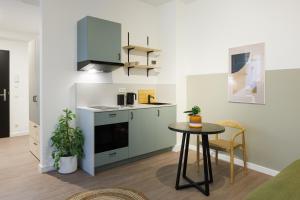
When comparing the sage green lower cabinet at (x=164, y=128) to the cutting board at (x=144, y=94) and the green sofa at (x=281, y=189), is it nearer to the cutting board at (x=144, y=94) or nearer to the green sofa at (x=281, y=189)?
the cutting board at (x=144, y=94)

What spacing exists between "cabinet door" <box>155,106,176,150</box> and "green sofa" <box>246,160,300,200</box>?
2.27 m

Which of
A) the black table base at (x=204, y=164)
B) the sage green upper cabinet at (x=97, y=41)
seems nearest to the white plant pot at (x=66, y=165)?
the sage green upper cabinet at (x=97, y=41)

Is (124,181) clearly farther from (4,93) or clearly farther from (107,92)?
(4,93)

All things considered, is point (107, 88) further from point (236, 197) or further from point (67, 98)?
point (236, 197)

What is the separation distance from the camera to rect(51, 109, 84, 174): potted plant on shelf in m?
2.88

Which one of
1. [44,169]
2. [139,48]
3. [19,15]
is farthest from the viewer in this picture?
[19,15]

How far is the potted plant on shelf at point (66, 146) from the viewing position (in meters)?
2.88

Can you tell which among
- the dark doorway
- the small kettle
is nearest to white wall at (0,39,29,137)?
the dark doorway

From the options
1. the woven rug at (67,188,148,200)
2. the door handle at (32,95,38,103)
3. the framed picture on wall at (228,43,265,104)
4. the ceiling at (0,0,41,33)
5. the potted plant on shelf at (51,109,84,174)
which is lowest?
the woven rug at (67,188,148,200)

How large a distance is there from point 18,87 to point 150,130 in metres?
3.90

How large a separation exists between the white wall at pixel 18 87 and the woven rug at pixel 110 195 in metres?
3.96

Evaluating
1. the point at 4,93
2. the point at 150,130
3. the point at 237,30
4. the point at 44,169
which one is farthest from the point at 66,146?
the point at 4,93

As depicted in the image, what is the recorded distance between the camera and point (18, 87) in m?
5.31

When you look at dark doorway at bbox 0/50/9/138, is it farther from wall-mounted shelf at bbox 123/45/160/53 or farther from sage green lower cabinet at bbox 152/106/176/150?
sage green lower cabinet at bbox 152/106/176/150
